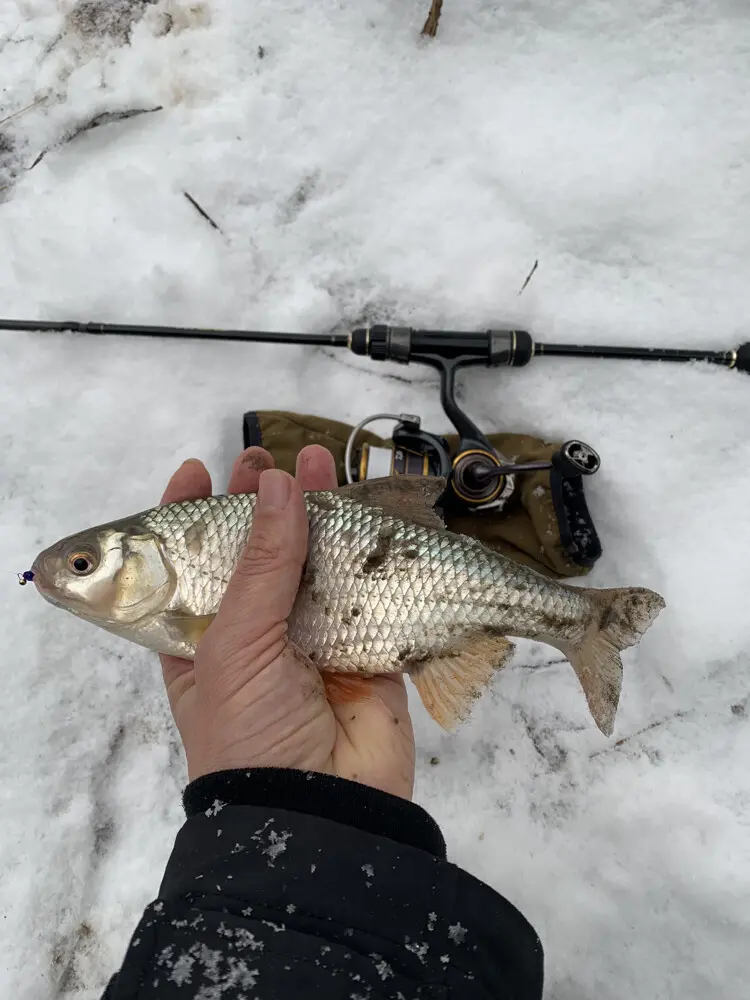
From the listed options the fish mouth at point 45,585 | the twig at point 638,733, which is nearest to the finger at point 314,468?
the fish mouth at point 45,585

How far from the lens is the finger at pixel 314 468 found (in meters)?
2.21

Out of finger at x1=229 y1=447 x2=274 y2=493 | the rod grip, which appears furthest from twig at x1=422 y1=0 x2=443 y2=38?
finger at x1=229 y1=447 x2=274 y2=493

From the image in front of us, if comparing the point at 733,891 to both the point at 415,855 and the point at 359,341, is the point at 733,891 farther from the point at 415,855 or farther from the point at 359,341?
the point at 359,341

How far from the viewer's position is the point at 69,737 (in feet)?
7.91

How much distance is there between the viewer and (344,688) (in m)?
1.97

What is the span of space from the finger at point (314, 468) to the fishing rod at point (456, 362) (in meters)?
0.13

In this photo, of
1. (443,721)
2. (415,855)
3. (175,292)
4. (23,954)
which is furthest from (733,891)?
(175,292)

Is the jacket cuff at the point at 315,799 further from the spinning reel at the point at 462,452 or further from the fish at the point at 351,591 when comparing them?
the spinning reel at the point at 462,452

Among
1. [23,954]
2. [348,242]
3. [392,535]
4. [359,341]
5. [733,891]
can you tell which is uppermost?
[348,242]

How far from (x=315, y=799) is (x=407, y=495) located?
884 mm

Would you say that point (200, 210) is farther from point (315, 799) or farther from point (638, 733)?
point (638, 733)

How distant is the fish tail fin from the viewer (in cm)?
188

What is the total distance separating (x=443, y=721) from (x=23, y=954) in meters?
1.84

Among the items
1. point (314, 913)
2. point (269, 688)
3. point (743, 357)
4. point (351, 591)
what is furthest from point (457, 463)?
point (314, 913)
